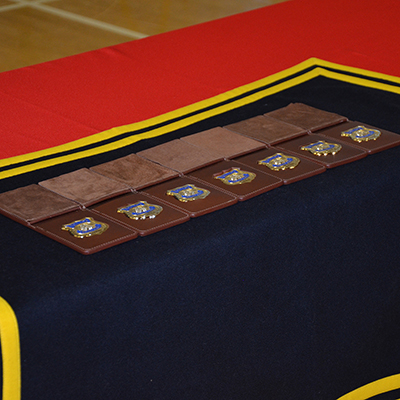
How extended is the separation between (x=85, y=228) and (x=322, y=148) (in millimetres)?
428

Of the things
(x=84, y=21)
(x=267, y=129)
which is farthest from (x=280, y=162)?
(x=84, y=21)

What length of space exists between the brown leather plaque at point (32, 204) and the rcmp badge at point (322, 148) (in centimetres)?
39

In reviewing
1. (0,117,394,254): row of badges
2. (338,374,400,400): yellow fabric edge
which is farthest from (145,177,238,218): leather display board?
(338,374,400,400): yellow fabric edge

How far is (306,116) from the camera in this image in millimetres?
1263

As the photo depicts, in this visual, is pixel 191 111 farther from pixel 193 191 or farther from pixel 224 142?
pixel 193 191

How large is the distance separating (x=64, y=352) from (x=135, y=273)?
0.39ft

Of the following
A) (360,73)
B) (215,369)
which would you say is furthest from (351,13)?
(215,369)

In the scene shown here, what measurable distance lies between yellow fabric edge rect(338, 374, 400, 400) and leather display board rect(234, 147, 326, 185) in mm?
360

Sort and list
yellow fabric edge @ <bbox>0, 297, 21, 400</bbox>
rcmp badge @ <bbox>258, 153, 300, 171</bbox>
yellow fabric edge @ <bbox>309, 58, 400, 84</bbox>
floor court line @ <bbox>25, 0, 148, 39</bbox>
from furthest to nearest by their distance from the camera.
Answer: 1. floor court line @ <bbox>25, 0, 148, 39</bbox>
2. yellow fabric edge @ <bbox>309, 58, 400, 84</bbox>
3. rcmp badge @ <bbox>258, 153, 300, 171</bbox>
4. yellow fabric edge @ <bbox>0, 297, 21, 400</bbox>

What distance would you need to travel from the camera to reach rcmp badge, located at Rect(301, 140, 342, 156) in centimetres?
112

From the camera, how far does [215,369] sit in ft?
3.05

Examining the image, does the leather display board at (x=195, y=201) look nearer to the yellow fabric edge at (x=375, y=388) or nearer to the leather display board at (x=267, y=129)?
the leather display board at (x=267, y=129)

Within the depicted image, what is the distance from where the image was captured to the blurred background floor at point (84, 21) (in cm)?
190

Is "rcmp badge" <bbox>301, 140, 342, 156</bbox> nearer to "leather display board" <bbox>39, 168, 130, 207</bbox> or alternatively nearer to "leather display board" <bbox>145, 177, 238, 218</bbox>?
"leather display board" <bbox>145, 177, 238, 218</bbox>
